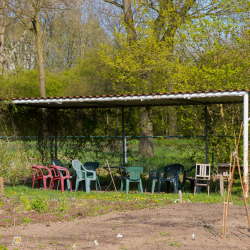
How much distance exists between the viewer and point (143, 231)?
5.52m

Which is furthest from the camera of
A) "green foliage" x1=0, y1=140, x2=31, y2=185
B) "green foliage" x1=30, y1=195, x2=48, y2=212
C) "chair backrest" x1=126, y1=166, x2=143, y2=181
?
"green foliage" x1=0, y1=140, x2=31, y2=185

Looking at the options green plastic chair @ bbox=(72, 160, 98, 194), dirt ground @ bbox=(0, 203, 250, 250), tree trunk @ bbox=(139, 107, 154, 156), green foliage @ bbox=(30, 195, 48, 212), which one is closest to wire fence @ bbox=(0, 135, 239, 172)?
tree trunk @ bbox=(139, 107, 154, 156)

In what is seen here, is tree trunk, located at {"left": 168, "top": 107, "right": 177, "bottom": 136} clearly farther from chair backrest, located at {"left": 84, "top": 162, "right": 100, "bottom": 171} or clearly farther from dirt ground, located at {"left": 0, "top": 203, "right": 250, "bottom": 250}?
dirt ground, located at {"left": 0, "top": 203, "right": 250, "bottom": 250}

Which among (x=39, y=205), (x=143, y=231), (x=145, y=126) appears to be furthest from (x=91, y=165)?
(x=143, y=231)

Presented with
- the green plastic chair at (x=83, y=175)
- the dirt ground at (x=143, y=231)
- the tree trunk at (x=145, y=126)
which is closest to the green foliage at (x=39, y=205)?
the dirt ground at (x=143, y=231)

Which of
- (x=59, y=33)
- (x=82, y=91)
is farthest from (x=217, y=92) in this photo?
(x=59, y=33)

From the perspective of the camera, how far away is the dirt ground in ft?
15.9

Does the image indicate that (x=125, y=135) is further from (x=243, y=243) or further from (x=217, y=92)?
(x=243, y=243)

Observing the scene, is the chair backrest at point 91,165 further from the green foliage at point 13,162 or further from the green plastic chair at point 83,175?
the green foliage at point 13,162

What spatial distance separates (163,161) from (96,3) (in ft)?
32.9

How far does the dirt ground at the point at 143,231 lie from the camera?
15.9 ft

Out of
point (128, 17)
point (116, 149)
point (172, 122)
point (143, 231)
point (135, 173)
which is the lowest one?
point (143, 231)

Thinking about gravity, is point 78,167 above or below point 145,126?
below

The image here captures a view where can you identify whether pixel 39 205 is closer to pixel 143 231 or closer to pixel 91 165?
pixel 143 231
